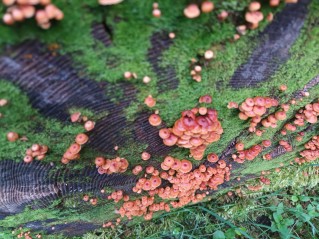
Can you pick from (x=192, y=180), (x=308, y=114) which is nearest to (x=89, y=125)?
(x=192, y=180)

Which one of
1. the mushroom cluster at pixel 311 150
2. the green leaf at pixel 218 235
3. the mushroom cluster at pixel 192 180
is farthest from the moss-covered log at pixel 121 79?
the green leaf at pixel 218 235

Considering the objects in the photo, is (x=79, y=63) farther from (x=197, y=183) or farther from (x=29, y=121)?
(x=197, y=183)

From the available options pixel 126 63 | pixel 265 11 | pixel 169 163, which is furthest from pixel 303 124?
pixel 126 63

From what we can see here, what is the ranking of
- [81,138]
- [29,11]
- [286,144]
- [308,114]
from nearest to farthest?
[29,11] < [81,138] < [308,114] < [286,144]

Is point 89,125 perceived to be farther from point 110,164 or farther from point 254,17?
point 254,17

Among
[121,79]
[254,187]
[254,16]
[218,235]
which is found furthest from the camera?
[254,187]

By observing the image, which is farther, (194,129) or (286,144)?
(286,144)

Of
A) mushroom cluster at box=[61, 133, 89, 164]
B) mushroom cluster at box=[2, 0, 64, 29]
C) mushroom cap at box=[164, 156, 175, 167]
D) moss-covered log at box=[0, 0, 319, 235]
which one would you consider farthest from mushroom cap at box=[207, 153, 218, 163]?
mushroom cluster at box=[2, 0, 64, 29]

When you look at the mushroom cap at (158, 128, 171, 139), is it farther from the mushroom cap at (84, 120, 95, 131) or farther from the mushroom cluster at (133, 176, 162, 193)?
the mushroom cluster at (133, 176, 162, 193)
